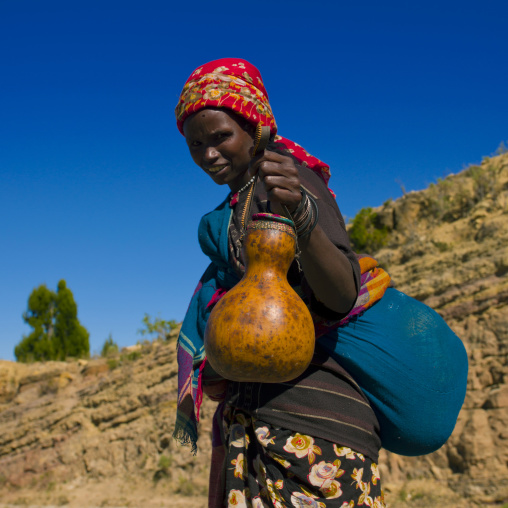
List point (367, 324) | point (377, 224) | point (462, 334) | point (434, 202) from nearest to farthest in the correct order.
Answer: point (367, 324)
point (462, 334)
point (434, 202)
point (377, 224)

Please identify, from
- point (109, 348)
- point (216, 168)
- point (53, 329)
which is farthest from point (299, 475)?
point (53, 329)

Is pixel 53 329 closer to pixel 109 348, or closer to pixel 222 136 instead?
pixel 109 348

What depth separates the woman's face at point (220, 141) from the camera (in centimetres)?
180

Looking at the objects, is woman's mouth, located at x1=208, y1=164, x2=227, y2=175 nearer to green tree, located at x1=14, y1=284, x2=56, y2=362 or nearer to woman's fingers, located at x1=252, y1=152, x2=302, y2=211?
woman's fingers, located at x1=252, y1=152, x2=302, y2=211

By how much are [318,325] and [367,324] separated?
18 centimetres

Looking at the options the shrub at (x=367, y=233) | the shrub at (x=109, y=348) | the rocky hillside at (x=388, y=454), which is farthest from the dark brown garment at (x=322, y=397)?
the shrub at (x=109, y=348)

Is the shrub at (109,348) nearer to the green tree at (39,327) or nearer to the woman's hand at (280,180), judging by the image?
the green tree at (39,327)

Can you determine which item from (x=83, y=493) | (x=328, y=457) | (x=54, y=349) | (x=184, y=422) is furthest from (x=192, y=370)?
(x=54, y=349)

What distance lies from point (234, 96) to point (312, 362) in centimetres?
95

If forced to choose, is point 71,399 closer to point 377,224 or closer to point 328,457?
point 377,224

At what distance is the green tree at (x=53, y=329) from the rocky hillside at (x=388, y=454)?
7609mm

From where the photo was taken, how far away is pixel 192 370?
6.14 feet

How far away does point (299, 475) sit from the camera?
1.55 meters

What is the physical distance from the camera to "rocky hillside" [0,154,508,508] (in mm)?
5625
